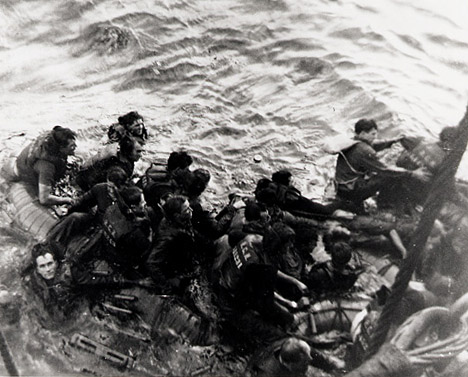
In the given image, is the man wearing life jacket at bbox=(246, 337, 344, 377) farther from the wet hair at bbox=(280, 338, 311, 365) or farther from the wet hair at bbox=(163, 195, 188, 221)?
the wet hair at bbox=(163, 195, 188, 221)

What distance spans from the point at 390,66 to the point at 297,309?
245 inches

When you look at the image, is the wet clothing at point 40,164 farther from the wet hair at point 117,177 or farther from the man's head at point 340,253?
the man's head at point 340,253

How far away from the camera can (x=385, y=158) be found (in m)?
8.16

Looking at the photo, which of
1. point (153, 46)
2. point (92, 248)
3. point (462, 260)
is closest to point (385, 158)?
point (462, 260)

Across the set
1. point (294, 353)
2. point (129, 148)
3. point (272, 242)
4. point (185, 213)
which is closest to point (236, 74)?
point (129, 148)

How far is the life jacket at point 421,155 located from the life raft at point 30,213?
4.79 metres

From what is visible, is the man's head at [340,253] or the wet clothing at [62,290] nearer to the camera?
the man's head at [340,253]

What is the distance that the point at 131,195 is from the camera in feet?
19.3

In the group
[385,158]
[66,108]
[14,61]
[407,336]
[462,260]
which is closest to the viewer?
[407,336]

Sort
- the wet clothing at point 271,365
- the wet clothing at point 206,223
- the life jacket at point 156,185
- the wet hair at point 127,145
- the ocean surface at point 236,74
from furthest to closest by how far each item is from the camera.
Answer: the ocean surface at point 236,74 → the wet hair at point 127,145 → the life jacket at point 156,185 → the wet clothing at point 206,223 → the wet clothing at point 271,365

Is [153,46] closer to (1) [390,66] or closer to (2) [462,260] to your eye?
(1) [390,66]

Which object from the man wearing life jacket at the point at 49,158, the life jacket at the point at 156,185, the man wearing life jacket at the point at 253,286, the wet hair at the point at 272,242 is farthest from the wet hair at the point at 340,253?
the man wearing life jacket at the point at 49,158

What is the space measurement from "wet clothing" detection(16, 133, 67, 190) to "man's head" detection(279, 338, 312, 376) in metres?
3.88

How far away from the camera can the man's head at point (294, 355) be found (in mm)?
4965
